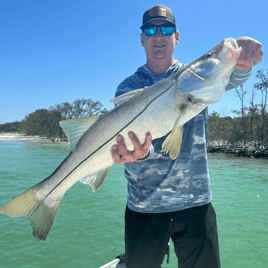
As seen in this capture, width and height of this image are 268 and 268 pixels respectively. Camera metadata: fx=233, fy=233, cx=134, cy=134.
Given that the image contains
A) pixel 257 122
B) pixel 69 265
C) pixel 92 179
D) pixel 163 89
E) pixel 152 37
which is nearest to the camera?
pixel 163 89

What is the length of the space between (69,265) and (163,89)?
17.5 ft

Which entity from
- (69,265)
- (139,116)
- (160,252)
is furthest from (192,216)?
(69,265)

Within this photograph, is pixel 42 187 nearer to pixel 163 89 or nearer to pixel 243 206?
pixel 163 89

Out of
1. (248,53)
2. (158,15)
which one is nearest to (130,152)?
(248,53)

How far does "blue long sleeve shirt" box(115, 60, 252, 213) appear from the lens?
2277 mm

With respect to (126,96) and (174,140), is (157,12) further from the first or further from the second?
(174,140)

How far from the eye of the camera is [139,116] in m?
1.93

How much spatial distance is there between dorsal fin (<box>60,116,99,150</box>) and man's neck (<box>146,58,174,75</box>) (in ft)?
3.33

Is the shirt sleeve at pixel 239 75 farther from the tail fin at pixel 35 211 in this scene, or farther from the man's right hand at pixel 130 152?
the tail fin at pixel 35 211

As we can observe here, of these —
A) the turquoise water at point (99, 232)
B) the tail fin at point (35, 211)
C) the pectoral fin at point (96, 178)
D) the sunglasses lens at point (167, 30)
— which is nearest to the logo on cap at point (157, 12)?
the sunglasses lens at point (167, 30)

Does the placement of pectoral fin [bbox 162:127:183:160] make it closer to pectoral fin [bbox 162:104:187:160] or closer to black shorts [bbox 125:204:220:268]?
pectoral fin [bbox 162:104:187:160]

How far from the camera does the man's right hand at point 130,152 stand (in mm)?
1956

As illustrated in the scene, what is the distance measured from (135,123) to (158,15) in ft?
4.92

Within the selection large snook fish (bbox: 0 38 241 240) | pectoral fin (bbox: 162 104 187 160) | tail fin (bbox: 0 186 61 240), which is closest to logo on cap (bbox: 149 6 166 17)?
large snook fish (bbox: 0 38 241 240)
